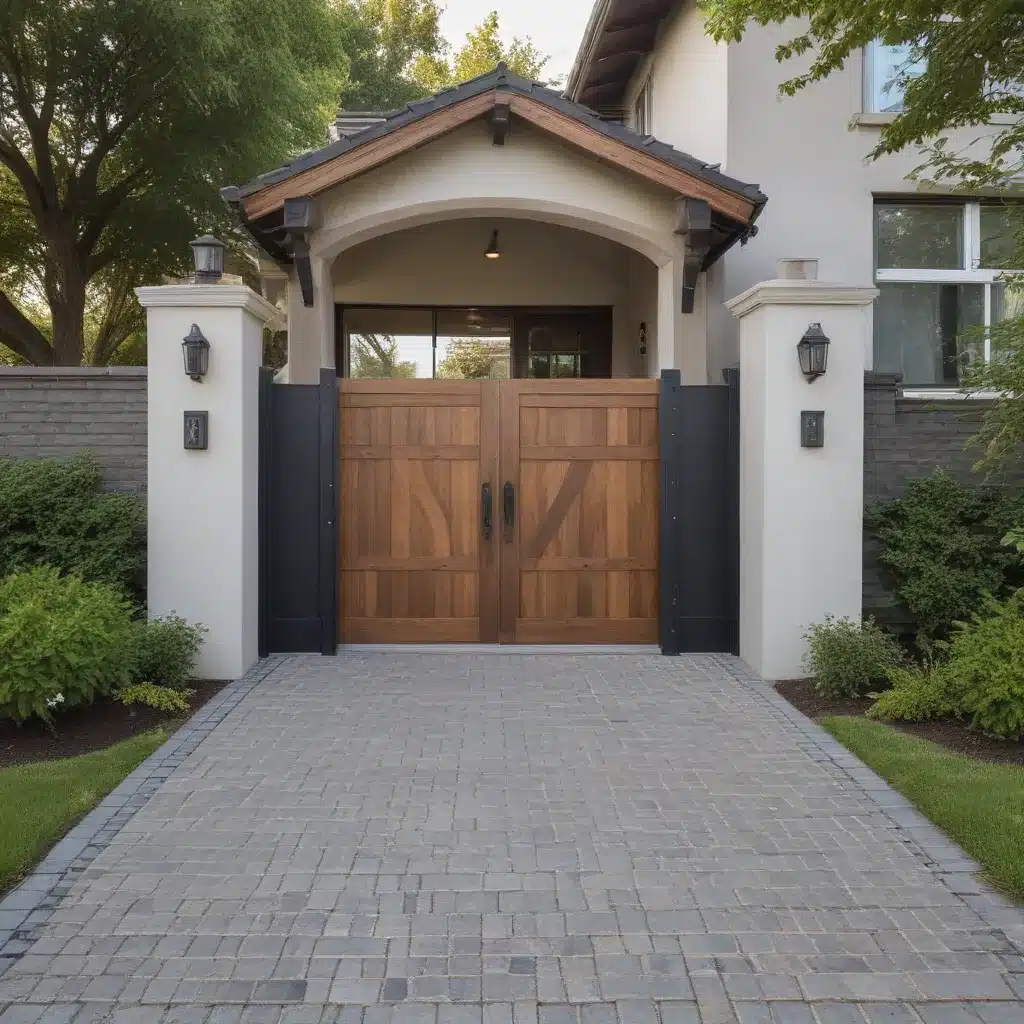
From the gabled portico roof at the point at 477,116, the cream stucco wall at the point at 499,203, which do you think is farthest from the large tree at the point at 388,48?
the gabled portico roof at the point at 477,116

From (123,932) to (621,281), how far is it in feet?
35.4

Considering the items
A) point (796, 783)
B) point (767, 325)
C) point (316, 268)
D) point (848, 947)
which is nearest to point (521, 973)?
point (848, 947)

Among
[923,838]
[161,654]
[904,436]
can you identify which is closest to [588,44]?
[904,436]

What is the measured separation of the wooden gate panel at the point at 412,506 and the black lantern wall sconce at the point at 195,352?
1359mm

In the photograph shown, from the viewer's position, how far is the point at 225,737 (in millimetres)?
6422

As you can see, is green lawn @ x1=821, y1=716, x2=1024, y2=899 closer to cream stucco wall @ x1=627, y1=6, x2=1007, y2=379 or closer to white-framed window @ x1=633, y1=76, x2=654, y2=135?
cream stucco wall @ x1=627, y1=6, x2=1007, y2=379

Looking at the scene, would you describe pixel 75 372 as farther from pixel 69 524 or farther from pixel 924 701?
pixel 924 701

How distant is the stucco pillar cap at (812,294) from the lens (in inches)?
314

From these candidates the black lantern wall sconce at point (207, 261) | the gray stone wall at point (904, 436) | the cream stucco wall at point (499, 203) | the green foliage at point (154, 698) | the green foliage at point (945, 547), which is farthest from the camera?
the cream stucco wall at point (499, 203)

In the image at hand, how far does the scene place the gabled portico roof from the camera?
8844 mm

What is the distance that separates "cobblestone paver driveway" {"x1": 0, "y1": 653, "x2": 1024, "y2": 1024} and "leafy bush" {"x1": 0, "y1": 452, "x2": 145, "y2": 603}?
2.30 m

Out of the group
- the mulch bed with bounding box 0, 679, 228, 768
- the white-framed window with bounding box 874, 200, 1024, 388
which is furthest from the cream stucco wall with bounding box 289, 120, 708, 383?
the mulch bed with bounding box 0, 679, 228, 768

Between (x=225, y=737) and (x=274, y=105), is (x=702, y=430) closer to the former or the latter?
(x=225, y=737)

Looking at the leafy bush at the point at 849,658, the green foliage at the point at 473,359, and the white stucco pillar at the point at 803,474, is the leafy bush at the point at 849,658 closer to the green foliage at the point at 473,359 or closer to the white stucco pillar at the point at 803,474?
the white stucco pillar at the point at 803,474
